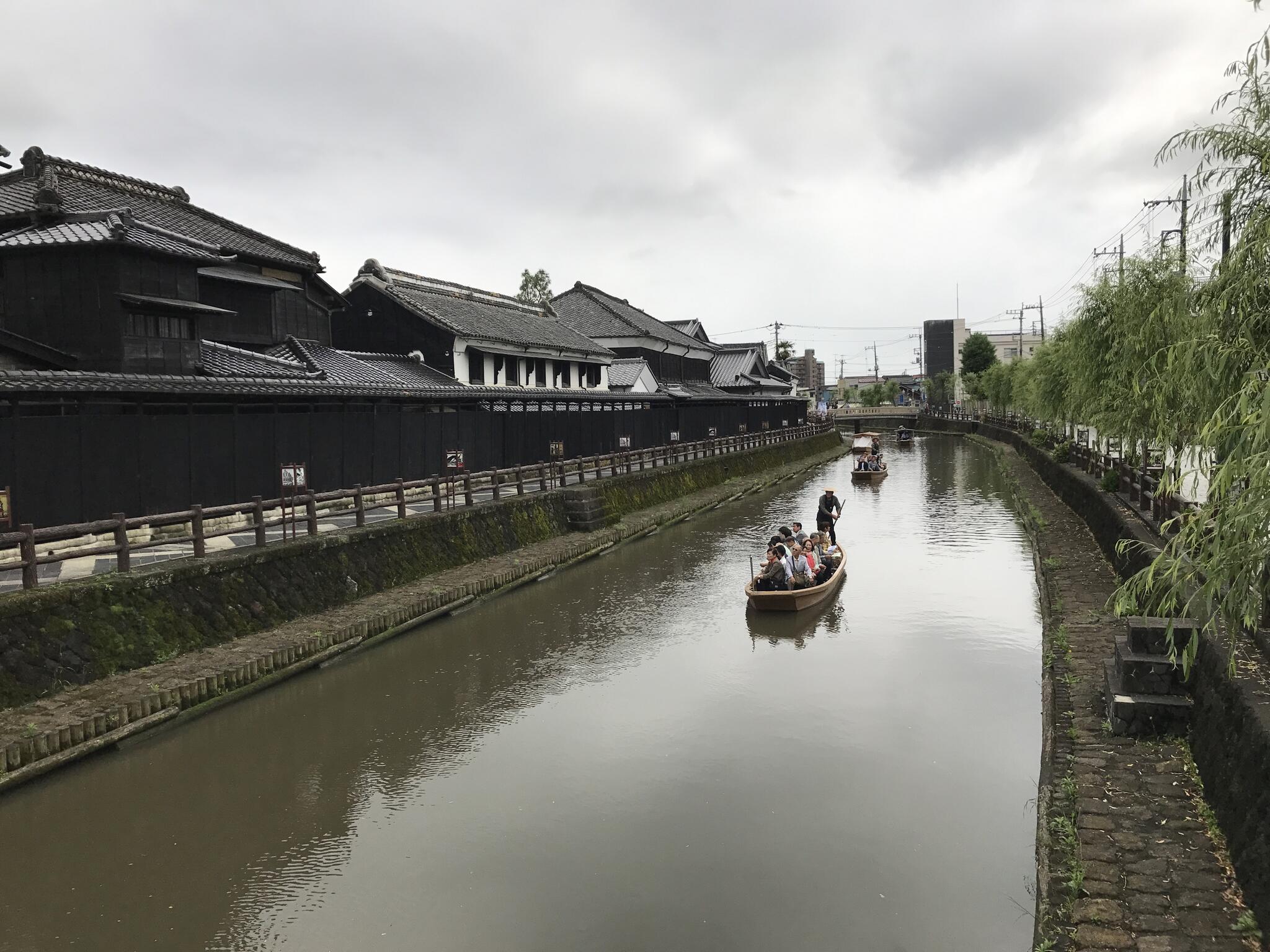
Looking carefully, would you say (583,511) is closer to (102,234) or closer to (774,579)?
(774,579)

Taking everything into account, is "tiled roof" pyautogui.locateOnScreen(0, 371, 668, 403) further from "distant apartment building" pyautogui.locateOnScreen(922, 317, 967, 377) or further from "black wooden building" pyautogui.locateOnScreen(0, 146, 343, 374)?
"distant apartment building" pyautogui.locateOnScreen(922, 317, 967, 377)

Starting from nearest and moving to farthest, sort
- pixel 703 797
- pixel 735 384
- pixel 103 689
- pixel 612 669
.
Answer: pixel 703 797, pixel 103 689, pixel 612 669, pixel 735 384

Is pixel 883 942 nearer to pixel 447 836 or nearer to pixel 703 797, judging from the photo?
pixel 703 797

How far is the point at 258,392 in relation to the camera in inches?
789

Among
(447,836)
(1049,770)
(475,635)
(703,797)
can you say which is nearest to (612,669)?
(475,635)

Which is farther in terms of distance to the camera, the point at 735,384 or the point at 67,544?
the point at 735,384

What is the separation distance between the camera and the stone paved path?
22.5 ft

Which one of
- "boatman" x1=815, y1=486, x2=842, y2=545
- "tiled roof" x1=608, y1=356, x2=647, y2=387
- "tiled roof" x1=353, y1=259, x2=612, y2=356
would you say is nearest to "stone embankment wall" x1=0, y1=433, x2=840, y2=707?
"boatman" x1=815, y1=486, x2=842, y2=545

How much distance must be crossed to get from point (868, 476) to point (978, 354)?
74189mm

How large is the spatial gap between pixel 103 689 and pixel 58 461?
18.5 feet

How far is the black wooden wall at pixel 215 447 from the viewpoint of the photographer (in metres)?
15.5

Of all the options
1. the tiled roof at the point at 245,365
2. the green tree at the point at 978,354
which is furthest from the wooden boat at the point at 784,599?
the green tree at the point at 978,354

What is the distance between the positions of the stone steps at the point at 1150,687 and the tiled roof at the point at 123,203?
22518mm

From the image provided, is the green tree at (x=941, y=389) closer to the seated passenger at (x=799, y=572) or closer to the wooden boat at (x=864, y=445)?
the wooden boat at (x=864, y=445)
